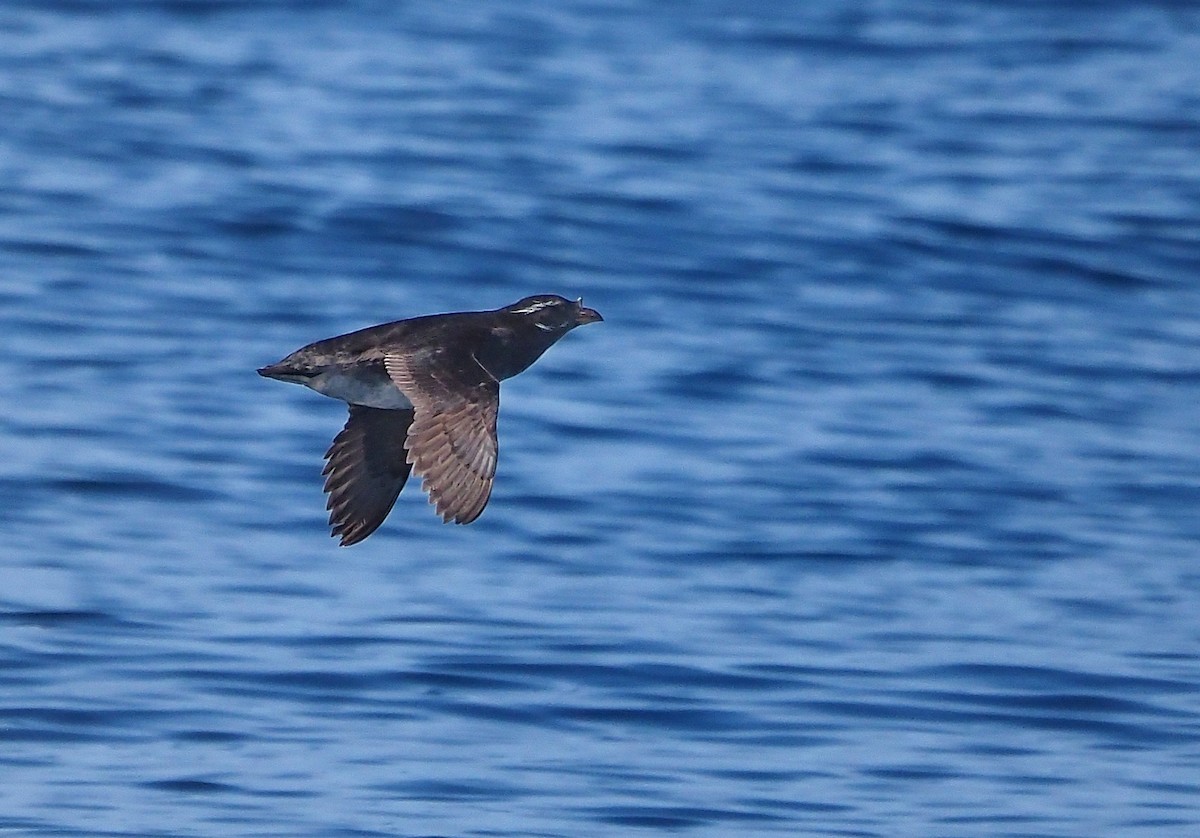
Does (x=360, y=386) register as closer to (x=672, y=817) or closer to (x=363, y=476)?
(x=363, y=476)

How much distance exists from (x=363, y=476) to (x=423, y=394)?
891 millimetres

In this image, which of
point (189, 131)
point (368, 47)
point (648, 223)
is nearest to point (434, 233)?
point (648, 223)

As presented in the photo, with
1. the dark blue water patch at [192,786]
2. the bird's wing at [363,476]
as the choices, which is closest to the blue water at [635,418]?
the dark blue water patch at [192,786]

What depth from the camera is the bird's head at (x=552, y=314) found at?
7281mm

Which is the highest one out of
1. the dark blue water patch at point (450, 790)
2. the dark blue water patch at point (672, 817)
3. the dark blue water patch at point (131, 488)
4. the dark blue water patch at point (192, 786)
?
the dark blue water patch at point (131, 488)

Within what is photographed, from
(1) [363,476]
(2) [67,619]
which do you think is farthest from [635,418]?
(1) [363,476]

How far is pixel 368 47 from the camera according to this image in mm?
22766

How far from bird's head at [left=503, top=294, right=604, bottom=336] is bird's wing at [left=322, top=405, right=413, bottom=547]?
57cm

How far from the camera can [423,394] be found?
6.58 m

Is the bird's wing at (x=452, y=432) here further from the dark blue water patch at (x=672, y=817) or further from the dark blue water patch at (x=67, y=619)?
the dark blue water patch at (x=67, y=619)

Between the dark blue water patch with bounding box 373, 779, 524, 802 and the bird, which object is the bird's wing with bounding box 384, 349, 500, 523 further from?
the dark blue water patch with bounding box 373, 779, 524, 802

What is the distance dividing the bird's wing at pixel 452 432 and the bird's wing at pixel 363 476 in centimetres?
61

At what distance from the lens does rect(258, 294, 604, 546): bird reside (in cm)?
634

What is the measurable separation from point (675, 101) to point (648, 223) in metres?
3.82
